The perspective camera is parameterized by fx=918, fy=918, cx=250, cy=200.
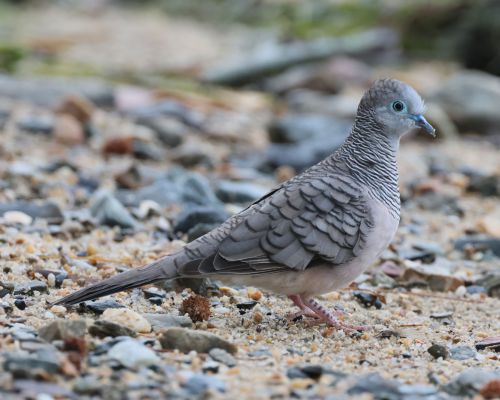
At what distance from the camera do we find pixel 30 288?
5.21m

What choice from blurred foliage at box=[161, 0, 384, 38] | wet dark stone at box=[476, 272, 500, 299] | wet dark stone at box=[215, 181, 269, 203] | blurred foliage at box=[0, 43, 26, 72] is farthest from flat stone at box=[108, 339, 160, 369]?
blurred foliage at box=[161, 0, 384, 38]

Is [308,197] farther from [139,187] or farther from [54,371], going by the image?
[139,187]

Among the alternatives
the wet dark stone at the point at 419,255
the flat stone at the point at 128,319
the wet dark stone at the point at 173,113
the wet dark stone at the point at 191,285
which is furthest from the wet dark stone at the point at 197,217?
the wet dark stone at the point at 173,113

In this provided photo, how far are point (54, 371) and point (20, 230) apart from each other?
2895 millimetres

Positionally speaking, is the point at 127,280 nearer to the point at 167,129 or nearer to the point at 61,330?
the point at 61,330

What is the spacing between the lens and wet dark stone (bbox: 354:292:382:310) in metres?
6.00

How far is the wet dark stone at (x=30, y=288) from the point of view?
16.9 ft

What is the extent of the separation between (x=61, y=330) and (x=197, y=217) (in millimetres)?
2694

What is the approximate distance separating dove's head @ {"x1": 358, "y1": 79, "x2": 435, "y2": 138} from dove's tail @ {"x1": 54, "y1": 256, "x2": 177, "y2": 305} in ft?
5.51

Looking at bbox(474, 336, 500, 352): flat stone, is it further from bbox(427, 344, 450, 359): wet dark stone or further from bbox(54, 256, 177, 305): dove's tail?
bbox(54, 256, 177, 305): dove's tail

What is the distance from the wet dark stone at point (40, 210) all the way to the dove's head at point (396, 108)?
2639 millimetres

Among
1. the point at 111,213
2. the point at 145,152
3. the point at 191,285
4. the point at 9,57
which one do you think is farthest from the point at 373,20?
the point at 191,285

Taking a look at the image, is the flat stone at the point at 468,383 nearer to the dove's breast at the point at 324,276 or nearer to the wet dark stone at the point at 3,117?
the dove's breast at the point at 324,276

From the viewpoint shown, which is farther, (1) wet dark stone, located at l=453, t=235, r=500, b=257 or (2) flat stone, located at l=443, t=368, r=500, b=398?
(1) wet dark stone, located at l=453, t=235, r=500, b=257
